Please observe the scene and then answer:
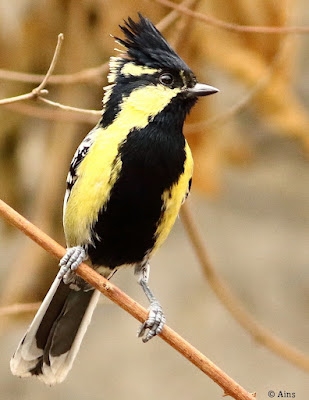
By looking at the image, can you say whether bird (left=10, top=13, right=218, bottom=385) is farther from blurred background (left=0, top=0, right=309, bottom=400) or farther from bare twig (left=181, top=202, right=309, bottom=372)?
blurred background (left=0, top=0, right=309, bottom=400)

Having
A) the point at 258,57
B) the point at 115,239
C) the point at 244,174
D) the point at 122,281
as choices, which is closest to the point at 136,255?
the point at 115,239

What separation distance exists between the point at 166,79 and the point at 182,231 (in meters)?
2.44

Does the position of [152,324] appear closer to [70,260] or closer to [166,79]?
[70,260]

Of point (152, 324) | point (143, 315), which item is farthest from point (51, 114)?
point (143, 315)

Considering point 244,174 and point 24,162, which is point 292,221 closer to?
point 244,174

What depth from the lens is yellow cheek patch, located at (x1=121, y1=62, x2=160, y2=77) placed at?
6.21 ft

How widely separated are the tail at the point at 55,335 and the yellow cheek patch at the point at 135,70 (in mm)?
630

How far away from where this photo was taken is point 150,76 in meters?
1.90

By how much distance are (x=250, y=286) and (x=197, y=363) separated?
8.98 feet

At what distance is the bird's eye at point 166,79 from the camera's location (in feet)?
6.20

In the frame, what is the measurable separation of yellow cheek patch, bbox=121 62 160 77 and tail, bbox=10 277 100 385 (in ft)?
2.07

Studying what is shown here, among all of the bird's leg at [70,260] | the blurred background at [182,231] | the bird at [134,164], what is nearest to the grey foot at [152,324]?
the bird at [134,164]

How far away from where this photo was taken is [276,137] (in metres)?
4.27

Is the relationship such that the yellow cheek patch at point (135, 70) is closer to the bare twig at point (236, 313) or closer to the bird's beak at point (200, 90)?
the bird's beak at point (200, 90)
